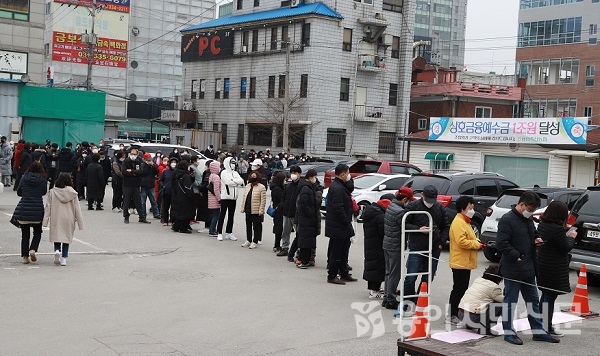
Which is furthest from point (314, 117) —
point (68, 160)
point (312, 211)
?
point (312, 211)

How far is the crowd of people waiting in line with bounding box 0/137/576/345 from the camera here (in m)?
9.25

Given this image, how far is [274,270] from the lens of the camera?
14.0 metres

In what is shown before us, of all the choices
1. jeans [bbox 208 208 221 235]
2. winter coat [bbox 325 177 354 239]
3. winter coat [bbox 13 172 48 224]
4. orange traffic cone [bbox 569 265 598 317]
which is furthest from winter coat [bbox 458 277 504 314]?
jeans [bbox 208 208 221 235]

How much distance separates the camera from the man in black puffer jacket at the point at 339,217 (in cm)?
1233

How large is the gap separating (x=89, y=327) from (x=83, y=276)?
3.48 m

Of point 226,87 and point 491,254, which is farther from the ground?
point 226,87

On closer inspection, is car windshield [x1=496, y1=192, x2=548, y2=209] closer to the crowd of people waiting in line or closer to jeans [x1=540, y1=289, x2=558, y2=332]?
the crowd of people waiting in line

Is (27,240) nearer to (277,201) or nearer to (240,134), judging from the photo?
(277,201)

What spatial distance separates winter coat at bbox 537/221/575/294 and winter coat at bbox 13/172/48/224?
8.41 meters

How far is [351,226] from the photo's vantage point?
12.6 metres

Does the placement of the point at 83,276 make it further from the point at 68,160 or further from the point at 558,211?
the point at 68,160

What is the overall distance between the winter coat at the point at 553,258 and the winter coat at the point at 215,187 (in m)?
9.47

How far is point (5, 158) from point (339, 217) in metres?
Answer: 17.6

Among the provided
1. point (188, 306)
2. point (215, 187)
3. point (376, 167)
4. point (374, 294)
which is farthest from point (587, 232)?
point (376, 167)
